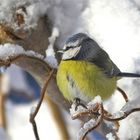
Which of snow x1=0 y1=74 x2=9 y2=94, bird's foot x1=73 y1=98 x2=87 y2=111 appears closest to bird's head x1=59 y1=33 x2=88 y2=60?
bird's foot x1=73 y1=98 x2=87 y2=111

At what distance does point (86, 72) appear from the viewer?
1.25 m

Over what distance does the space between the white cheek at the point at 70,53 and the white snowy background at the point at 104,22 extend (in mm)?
26

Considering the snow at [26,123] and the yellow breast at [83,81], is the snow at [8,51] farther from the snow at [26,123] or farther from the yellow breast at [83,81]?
the snow at [26,123]

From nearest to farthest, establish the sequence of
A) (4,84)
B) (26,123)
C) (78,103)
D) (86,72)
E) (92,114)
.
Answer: (92,114) → (78,103) → (86,72) → (4,84) → (26,123)

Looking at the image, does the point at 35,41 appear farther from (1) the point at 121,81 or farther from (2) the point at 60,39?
(1) the point at 121,81

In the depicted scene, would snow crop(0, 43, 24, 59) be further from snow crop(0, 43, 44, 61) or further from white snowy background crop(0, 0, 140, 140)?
white snowy background crop(0, 0, 140, 140)

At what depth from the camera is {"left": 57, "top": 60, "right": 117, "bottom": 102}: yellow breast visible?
1.20 metres

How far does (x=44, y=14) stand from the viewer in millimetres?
1235

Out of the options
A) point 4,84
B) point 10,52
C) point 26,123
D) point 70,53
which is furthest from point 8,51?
point 26,123

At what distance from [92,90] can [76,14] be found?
0.61 ft

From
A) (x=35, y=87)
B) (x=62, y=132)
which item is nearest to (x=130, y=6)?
(x=62, y=132)

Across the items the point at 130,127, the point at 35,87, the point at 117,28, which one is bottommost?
the point at 35,87

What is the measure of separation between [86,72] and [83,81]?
0.8 inches

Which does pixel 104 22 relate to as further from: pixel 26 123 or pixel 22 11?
pixel 26 123
